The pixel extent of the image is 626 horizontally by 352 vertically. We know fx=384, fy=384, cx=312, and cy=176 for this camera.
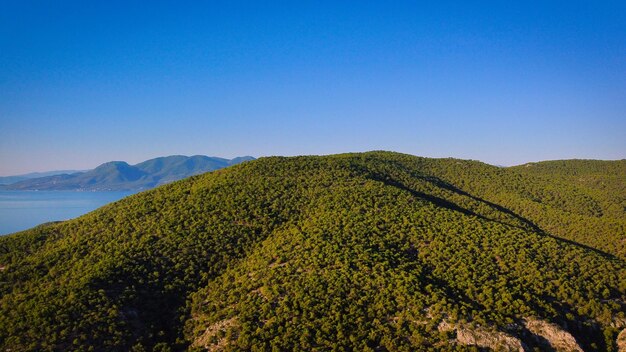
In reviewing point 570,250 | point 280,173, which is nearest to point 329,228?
point 280,173

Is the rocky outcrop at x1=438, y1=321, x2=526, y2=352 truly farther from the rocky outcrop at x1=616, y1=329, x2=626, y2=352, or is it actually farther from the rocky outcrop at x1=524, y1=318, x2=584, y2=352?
the rocky outcrop at x1=616, y1=329, x2=626, y2=352

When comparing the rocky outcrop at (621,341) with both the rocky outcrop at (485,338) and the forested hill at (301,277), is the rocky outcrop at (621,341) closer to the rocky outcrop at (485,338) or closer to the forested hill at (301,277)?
the forested hill at (301,277)

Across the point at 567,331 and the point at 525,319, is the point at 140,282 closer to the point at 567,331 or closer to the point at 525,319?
the point at 525,319

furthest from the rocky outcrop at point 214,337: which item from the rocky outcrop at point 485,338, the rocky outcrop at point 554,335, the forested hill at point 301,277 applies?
the rocky outcrop at point 554,335

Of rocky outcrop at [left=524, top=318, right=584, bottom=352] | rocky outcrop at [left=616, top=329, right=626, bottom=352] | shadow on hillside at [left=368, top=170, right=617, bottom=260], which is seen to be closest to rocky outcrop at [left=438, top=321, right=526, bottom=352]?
rocky outcrop at [left=524, top=318, right=584, bottom=352]

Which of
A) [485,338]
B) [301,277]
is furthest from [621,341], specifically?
[301,277]

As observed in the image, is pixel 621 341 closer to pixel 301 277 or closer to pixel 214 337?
pixel 301 277
